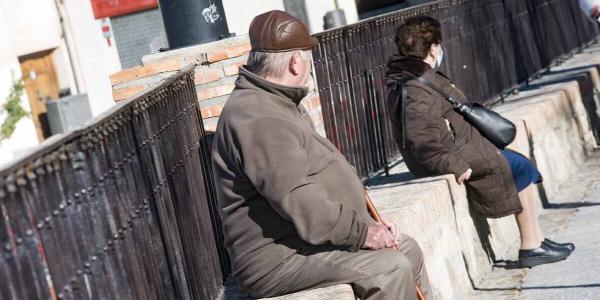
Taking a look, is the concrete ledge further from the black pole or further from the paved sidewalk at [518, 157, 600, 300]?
the black pole

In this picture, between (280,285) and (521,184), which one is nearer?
(280,285)

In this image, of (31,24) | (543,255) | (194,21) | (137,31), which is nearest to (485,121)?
(543,255)

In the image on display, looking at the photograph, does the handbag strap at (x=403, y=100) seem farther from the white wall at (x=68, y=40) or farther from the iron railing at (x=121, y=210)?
the white wall at (x=68, y=40)

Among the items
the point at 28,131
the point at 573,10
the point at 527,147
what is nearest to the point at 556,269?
the point at 527,147

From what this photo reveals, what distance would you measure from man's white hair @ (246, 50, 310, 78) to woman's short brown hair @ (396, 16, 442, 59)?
2333 mm

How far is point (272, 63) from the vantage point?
545cm

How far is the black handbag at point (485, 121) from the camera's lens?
299 inches

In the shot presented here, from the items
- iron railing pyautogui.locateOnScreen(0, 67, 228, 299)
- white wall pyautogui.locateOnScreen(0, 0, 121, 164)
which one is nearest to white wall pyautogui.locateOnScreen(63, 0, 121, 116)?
white wall pyautogui.locateOnScreen(0, 0, 121, 164)

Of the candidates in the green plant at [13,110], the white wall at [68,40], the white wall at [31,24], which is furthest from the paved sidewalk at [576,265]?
the white wall at [31,24]

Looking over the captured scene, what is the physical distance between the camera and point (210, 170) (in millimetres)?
6762

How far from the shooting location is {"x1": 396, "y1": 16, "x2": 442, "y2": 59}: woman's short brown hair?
771 cm

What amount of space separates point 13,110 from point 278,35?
19644 millimetres

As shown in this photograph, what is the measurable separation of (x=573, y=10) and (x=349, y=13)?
11.1 meters

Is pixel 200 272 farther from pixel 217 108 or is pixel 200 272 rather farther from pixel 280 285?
pixel 217 108
